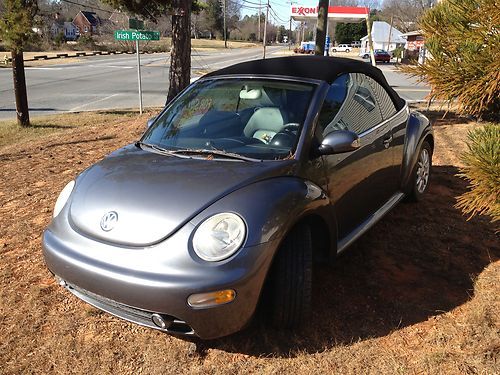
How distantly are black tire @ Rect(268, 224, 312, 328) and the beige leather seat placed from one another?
84 centimetres

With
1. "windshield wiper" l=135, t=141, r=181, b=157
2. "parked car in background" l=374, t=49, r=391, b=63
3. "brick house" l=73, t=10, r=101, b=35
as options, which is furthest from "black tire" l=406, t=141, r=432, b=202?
"brick house" l=73, t=10, r=101, b=35

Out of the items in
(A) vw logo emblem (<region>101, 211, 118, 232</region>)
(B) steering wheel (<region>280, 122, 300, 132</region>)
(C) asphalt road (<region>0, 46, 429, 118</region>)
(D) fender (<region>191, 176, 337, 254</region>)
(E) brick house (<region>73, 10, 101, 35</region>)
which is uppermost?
(E) brick house (<region>73, 10, 101, 35</region>)

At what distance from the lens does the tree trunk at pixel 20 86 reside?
10359mm

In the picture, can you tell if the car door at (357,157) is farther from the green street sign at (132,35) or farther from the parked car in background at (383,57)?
the parked car in background at (383,57)

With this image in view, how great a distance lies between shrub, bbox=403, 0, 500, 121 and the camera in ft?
7.77

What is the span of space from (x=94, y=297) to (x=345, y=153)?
1884mm

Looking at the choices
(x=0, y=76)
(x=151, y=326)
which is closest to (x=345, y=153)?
(x=151, y=326)

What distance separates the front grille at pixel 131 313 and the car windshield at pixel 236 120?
3.57 feet

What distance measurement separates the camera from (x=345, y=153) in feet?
10.8

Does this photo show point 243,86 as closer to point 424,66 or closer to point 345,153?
point 345,153

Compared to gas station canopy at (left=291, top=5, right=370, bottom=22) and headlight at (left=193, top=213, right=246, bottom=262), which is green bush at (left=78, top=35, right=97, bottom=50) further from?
headlight at (left=193, top=213, right=246, bottom=262)

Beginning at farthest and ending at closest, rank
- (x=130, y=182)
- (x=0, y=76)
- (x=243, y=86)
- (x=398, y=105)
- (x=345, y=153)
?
(x=0, y=76)
(x=398, y=105)
(x=243, y=86)
(x=345, y=153)
(x=130, y=182)

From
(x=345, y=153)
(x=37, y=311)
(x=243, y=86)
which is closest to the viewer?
(x=37, y=311)

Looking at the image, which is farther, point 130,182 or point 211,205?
point 130,182
